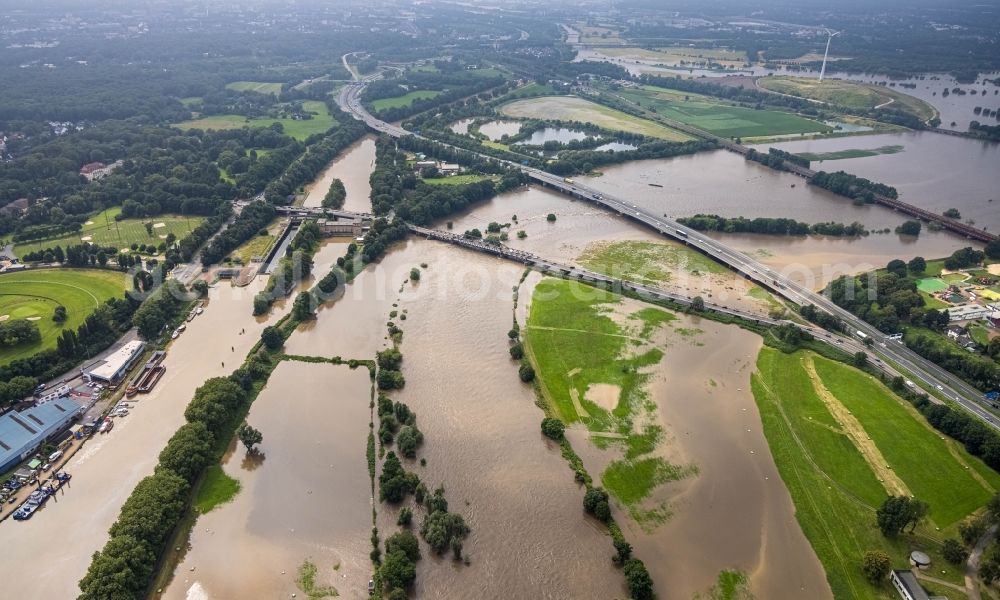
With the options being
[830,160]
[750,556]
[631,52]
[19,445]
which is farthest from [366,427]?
[631,52]

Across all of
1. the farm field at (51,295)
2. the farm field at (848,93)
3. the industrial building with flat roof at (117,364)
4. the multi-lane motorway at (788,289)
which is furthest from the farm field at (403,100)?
the industrial building with flat roof at (117,364)

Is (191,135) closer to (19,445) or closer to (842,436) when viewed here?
(19,445)

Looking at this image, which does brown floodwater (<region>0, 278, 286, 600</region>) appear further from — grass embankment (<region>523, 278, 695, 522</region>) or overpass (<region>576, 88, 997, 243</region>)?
overpass (<region>576, 88, 997, 243</region>)

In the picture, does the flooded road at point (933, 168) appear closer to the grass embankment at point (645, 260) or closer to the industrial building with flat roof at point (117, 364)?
the grass embankment at point (645, 260)

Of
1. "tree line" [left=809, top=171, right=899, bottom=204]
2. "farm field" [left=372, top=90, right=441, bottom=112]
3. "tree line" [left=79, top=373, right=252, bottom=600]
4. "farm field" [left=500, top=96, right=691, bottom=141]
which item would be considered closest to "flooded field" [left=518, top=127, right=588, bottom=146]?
"farm field" [left=500, top=96, right=691, bottom=141]

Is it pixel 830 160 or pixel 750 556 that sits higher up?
pixel 830 160
